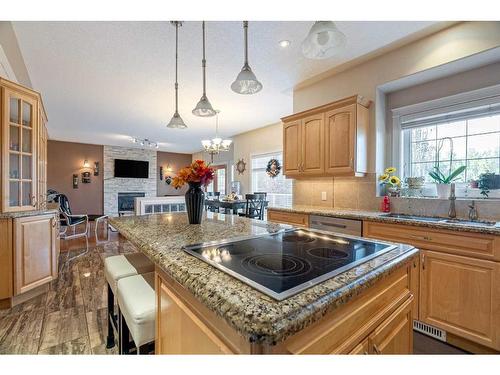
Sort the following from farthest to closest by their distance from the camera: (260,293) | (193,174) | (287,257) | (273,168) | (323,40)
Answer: (273,168), (193,174), (323,40), (287,257), (260,293)

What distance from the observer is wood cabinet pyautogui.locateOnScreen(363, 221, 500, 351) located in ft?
5.28

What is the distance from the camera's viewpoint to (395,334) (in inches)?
36.8

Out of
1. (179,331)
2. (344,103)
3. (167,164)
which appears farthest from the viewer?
(167,164)

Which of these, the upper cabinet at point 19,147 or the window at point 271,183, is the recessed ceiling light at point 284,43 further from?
the window at point 271,183

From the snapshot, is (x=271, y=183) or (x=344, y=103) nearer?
(x=344, y=103)

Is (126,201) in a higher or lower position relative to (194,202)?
lower

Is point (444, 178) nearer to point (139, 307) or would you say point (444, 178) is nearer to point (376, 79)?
point (376, 79)

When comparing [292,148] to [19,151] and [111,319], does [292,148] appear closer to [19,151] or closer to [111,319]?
[111,319]

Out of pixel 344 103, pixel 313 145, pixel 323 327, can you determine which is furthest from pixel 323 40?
pixel 313 145

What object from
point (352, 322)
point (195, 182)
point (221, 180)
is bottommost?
point (352, 322)

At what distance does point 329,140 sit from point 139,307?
8.37ft

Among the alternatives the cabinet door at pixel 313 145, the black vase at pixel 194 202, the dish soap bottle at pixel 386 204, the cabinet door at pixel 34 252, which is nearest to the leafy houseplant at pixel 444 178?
the dish soap bottle at pixel 386 204

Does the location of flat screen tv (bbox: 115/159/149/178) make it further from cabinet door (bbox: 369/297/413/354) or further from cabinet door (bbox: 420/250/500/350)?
cabinet door (bbox: 369/297/413/354)

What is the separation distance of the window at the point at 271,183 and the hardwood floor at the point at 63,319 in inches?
150
